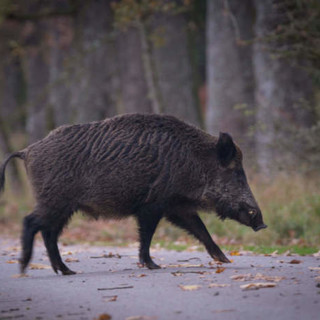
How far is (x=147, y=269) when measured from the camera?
8906 millimetres

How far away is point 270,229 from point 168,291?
648 cm

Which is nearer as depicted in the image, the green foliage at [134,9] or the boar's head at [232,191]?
the boar's head at [232,191]

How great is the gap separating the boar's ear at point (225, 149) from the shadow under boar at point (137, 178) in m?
0.01

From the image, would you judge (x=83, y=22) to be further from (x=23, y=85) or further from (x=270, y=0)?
(x=23, y=85)

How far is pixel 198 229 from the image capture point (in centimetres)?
946

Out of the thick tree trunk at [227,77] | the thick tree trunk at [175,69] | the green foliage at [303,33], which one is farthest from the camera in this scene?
the thick tree trunk at [175,69]

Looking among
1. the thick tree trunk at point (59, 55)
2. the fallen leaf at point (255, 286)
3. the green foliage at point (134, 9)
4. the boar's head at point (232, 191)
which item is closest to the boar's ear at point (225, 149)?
the boar's head at point (232, 191)

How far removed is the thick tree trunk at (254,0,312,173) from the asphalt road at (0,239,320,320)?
21.2 ft

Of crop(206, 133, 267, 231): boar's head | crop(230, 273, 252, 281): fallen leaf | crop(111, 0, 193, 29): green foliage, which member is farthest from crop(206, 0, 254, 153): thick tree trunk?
crop(230, 273, 252, 281): fallen leaf

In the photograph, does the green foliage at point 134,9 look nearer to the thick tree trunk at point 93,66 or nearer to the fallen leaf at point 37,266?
the thick tree trunk at point 93,66

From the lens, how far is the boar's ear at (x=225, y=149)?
9340mm

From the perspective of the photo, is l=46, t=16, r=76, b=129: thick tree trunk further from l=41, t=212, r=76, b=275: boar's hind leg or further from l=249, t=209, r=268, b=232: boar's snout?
l=41, t=212, r=76, b=275: boar's hind leg

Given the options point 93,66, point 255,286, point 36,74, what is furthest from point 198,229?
point 36,74

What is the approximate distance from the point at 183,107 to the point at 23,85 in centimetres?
3002
